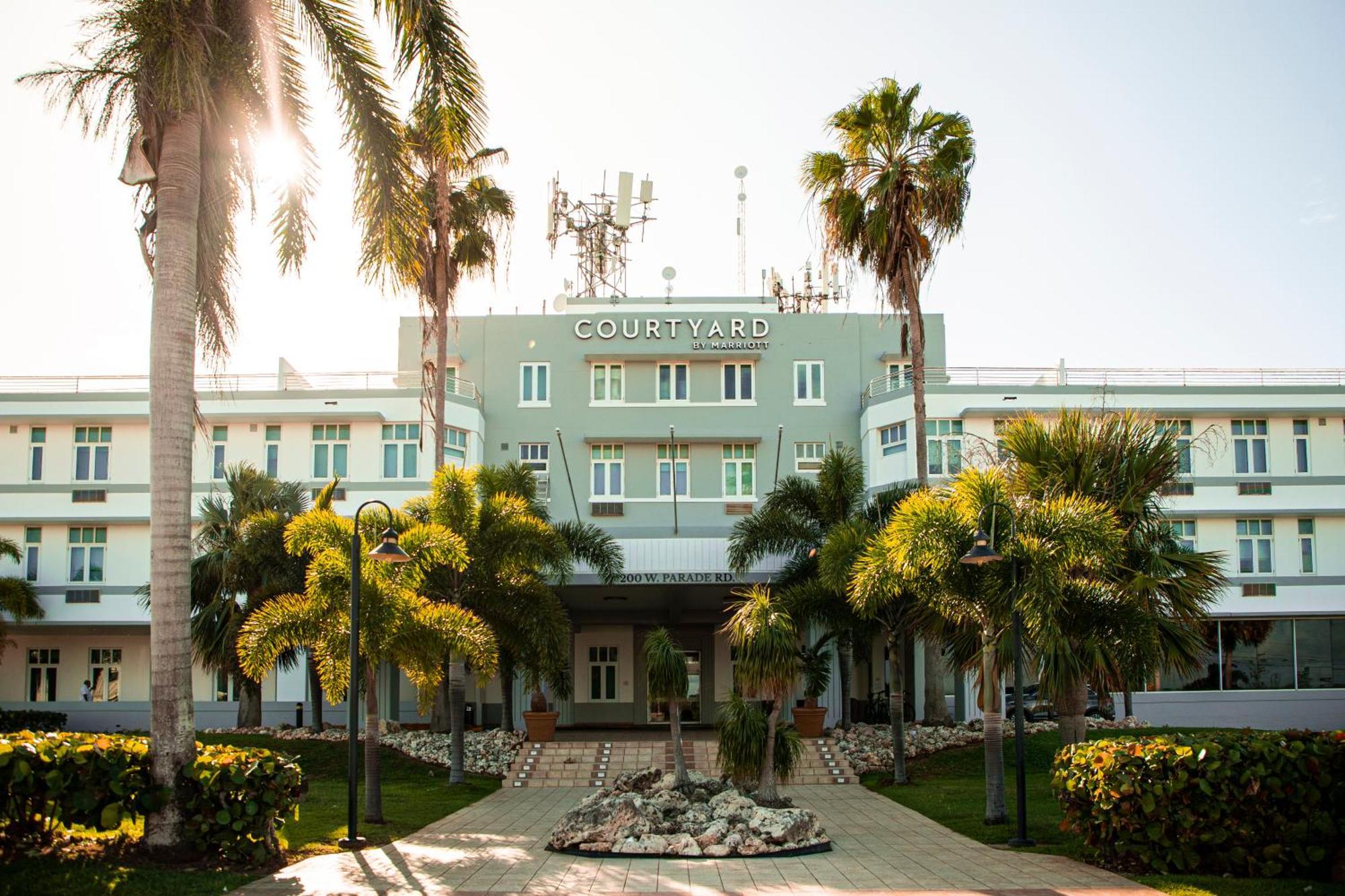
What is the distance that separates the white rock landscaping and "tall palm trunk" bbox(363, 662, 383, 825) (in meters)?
3.55

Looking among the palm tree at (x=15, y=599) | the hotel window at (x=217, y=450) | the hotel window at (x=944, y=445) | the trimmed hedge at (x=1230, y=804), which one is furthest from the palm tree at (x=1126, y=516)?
the palm tree at (x=15, y=599)

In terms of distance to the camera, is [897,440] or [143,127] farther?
[897,440]

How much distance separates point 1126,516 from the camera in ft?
58.3

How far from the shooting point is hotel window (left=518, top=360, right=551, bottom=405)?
37875mm

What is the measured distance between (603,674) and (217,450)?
526 inches

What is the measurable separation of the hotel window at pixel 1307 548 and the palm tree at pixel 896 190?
1660 centimetres

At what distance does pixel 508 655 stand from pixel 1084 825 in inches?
556

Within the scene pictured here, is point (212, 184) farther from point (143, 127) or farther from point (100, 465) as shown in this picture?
point (100, 465)

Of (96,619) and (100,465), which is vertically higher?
(100,465)

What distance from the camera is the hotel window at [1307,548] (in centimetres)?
3544

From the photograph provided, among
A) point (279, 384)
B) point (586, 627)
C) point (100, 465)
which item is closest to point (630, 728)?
point (586, 627)

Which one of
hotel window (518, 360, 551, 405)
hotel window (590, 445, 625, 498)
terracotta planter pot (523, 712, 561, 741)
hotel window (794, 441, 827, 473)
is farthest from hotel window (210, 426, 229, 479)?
hotel window (794, 441, 827, 473)

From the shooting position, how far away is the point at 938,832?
1722cm

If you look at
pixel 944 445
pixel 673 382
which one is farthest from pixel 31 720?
pixel 944 445
